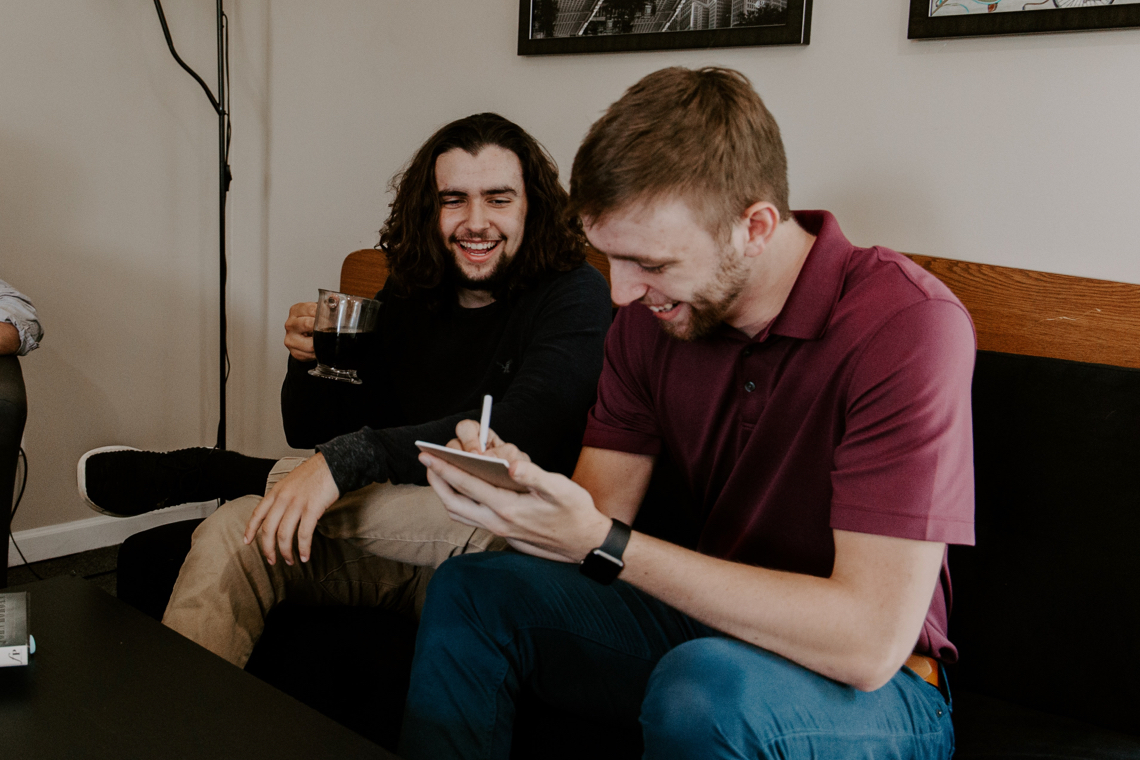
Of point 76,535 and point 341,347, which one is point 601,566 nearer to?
point 341,347

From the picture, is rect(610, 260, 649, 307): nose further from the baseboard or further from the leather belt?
the baseboard

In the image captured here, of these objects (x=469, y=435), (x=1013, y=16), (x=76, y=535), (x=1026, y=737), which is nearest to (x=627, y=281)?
(x=469, y=435)

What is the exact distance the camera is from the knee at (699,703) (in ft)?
2.76

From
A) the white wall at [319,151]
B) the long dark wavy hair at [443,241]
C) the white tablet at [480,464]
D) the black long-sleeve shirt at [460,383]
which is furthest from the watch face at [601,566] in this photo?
the white wall at [319,151]

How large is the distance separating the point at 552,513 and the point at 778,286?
0.41 m

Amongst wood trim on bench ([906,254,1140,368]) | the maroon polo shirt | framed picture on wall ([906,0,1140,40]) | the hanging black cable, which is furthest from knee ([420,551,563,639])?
the hanging black cable

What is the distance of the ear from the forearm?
Result: 0.37 metres

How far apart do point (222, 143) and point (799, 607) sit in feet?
7.22

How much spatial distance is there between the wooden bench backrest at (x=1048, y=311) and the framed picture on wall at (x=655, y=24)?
527mm

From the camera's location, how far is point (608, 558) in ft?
3.07

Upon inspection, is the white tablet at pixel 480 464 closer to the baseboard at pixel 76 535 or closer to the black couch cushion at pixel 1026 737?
the black couch cushion at pixel 1026 737

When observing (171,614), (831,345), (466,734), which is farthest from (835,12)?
(171,614)

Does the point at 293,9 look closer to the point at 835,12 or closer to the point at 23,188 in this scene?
the point at 23,188

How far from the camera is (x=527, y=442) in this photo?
1372mm
